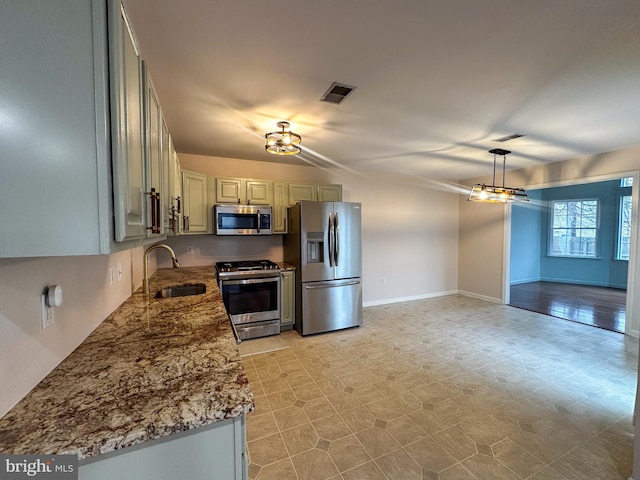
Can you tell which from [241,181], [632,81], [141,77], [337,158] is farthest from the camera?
[337,158]

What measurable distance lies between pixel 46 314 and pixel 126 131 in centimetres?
75

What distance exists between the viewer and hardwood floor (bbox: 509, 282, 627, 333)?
4367 mm

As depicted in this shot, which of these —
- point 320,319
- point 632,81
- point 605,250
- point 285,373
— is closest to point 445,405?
point 285,373

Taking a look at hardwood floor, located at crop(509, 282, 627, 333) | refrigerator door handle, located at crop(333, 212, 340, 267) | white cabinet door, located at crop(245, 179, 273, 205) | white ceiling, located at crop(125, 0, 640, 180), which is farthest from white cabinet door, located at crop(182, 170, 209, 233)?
hardwood floor, located at crop(509, 282, 627, 333)

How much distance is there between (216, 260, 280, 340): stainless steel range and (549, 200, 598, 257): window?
25.9ft

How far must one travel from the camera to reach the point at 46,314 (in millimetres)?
1004

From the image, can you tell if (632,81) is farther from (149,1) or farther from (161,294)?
(161,294)

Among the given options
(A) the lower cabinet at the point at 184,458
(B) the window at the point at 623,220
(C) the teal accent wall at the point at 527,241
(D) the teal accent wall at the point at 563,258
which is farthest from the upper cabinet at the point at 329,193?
(B) the window at the point at 623,220

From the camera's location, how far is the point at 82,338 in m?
1.31

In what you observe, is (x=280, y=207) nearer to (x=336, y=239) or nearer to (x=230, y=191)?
(x=230, y=191)

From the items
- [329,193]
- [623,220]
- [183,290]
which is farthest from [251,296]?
[623,220]

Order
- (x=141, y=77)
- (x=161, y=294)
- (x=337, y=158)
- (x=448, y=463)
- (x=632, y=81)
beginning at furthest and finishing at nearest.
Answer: (x=337, y=158)
(x=161, y=294)
(x=632, y=81)
(x=448, y=463)
(x=141, y=77)

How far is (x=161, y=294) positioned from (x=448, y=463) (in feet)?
8.39

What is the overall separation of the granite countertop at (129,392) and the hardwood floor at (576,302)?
17.8 feet
